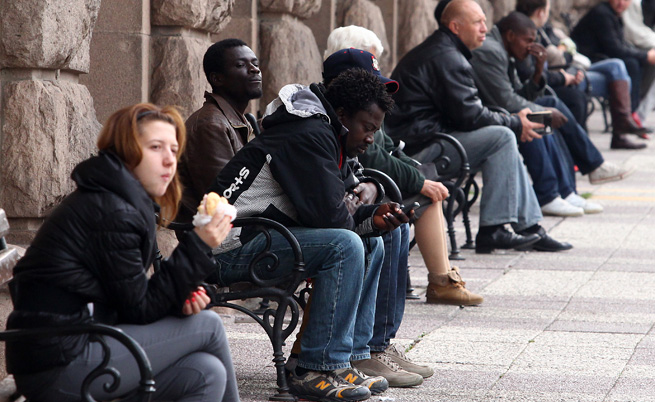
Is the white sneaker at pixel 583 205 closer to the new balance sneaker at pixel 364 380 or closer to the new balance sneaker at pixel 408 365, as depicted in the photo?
the new balance sneaker at pixel 408 365

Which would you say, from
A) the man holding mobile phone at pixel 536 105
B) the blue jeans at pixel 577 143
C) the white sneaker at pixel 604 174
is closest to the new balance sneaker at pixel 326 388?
the man holding mobile phone at pixel 536 105

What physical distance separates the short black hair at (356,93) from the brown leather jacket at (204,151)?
1.84 ft

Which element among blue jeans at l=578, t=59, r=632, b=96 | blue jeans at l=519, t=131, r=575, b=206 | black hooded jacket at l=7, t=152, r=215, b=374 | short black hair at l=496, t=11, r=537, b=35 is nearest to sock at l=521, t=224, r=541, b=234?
blue jeans at l=519, t=131, r=575, b=206

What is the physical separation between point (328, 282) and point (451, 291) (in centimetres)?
191

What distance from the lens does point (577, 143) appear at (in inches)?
341

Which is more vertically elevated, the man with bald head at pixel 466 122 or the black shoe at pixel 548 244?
the man with bald head at pixel 466 122

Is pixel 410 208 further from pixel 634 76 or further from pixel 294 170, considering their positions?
pixel 634 76

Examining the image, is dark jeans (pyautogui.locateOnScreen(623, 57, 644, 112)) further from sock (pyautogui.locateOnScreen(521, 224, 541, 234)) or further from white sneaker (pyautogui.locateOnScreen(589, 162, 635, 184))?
sock (pyautogui.locateOnScreen(521, 224, 541, 234))

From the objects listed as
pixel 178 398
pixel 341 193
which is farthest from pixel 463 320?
pixel 178 398

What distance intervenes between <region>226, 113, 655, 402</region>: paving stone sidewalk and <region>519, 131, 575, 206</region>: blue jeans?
1.33 feet

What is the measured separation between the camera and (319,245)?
144 inches

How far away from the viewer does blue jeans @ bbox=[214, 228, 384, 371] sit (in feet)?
11.9

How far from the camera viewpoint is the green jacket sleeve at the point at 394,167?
207 inches

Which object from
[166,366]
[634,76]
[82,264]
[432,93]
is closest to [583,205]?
[432,93]
